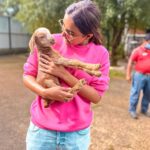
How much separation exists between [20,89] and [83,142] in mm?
4827

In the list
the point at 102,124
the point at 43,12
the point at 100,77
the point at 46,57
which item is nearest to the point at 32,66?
the point at 46,57

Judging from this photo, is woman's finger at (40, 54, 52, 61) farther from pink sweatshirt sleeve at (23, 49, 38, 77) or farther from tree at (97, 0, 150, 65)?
tree at (97, 0, 150, 65)

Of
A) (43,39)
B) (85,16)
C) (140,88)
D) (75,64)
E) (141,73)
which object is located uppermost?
(85,16)

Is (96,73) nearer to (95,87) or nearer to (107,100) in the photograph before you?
(95,87)

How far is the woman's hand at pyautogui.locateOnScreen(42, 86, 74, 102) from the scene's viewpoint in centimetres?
142

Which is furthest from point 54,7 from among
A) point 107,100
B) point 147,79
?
point 147,79

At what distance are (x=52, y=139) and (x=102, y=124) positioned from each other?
284cm

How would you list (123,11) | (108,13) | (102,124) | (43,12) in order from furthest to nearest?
(43,12)
(123,11)
(108,13)
(102,124)

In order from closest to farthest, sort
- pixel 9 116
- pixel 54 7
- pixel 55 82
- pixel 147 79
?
1. pixel 55 82
2. pixel 9 116
3. pixel 147 79
4. pixel 54 7

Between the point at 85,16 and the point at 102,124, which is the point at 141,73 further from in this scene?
the point at 85,16

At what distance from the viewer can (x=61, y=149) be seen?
5.21 ft

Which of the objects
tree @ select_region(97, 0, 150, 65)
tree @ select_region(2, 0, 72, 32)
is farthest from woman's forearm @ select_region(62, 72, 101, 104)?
tree @ select_region(2, 0, 72, 32)

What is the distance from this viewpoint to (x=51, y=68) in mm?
1460

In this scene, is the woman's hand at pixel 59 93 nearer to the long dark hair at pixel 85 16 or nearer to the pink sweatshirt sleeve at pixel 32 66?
the pink sweatshirt sleeve at pixel 32 66
